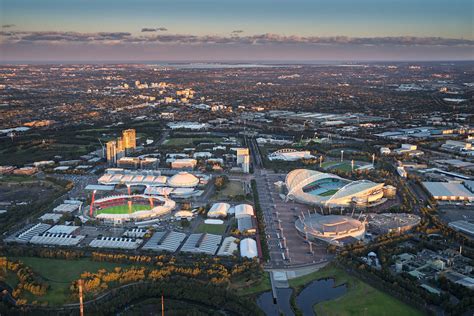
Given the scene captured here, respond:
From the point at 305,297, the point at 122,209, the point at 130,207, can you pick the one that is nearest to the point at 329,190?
the point at 305,297

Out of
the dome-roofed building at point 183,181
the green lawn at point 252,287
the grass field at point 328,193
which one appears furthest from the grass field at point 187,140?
the green lawn at point 252,287

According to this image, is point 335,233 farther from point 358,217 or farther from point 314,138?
point 314,138

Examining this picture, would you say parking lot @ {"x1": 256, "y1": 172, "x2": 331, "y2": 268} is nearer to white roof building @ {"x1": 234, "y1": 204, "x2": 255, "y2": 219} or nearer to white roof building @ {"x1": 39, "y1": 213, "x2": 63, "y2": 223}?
white roof building @ {"x1": 234, "y1": 204, "x2": 255, "y2": 219}

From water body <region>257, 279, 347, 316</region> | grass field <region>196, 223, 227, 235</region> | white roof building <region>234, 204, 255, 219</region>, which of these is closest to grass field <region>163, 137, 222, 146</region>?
white roof building <region>234, 204, 255, 219</region>

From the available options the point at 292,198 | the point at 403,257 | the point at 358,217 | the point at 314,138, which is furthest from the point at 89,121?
the point at 403,257

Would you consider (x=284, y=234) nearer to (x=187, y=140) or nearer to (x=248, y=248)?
(x=248, y=248)

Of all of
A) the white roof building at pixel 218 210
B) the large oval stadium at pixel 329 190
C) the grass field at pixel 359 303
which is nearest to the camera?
the grass field at pixel 359 303

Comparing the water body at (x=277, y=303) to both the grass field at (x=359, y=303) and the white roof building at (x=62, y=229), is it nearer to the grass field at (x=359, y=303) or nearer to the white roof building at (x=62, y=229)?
the grass field at (x=359, y=303)
